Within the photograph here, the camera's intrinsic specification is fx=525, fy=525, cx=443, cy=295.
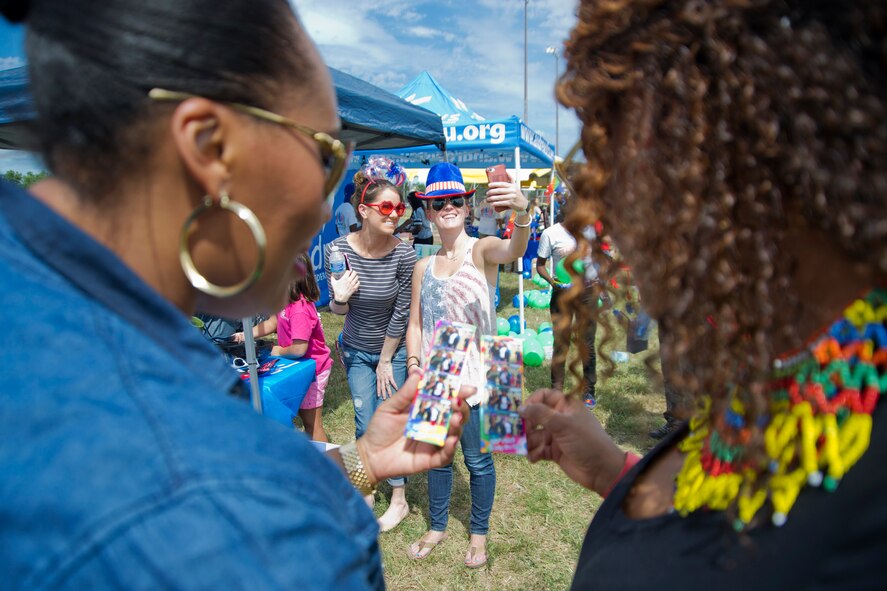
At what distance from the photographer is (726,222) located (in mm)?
788

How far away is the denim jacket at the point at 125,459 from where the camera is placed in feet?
1.75

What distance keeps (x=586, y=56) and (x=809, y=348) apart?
1.96 feet

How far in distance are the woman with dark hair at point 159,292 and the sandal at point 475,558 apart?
8.41ft

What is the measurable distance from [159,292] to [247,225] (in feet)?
0.55

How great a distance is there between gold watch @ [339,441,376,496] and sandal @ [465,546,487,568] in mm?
1806

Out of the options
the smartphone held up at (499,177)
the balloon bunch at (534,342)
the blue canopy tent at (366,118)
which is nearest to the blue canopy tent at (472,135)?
the blue canopy tent at (366,118)

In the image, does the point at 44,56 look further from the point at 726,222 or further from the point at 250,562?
the point at 726,222

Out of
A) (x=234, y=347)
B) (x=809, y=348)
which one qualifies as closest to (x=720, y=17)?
(x=809, y=348)

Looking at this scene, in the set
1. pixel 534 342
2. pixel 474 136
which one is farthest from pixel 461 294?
pixel 474 136

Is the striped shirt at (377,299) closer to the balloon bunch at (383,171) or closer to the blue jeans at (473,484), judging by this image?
the balloon bunch at (383,171)

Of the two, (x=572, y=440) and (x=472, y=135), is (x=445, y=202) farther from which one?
(x=472, y=135)

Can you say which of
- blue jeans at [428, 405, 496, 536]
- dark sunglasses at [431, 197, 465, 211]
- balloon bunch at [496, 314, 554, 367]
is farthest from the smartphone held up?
balloon bunch at [496, 314, 554, 367]

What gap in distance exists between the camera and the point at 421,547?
3.23 meters

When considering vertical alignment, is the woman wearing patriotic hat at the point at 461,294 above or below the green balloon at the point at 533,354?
above
